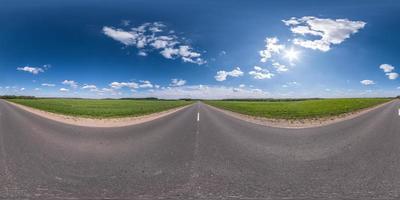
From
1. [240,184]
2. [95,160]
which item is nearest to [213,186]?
[240,184]

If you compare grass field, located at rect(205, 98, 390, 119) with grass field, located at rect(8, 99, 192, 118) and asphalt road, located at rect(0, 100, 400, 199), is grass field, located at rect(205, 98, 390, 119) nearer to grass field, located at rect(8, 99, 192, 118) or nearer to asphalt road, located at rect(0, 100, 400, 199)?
grass field, located at rect(8, 99, 192, 118)

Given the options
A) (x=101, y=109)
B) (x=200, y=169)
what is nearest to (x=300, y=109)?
(x=101, y=109)

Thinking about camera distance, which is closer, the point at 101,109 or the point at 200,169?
the point at 200,169

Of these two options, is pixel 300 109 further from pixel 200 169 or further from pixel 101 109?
pixel 200 169

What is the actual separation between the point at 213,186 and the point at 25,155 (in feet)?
21.2

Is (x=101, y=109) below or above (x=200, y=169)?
above

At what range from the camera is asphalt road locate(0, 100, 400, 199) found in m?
5.90

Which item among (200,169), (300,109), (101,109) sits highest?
(300,109)

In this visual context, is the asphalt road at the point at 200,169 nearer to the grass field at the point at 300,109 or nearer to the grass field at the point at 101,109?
the grass field at the point at 300,109

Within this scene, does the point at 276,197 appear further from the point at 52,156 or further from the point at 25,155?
the point at 25,155

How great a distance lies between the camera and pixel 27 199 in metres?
5.46

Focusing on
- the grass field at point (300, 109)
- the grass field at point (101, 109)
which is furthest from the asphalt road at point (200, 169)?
the grass field at point (101, 109)

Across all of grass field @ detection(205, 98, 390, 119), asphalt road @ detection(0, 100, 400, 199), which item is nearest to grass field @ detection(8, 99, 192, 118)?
grass field @ detection(205, 98, 390, 119)

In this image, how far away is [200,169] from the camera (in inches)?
306
